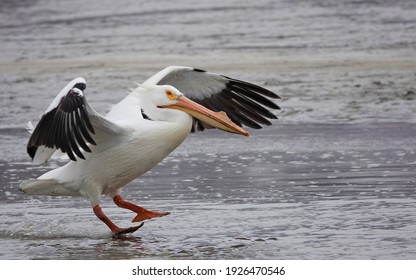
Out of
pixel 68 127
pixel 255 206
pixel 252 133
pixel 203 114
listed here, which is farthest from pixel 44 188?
pixel 252 133

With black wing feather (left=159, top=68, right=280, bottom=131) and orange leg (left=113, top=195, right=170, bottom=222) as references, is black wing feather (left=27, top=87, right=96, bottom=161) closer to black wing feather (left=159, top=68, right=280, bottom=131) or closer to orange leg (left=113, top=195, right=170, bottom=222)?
orange leg (left=113, top=195, right=170, bottom=222)

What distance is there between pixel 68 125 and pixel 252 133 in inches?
190

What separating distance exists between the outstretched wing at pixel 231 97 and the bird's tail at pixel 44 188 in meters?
1.46

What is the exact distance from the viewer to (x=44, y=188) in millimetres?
8211

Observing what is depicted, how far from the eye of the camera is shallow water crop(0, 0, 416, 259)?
7.69 m

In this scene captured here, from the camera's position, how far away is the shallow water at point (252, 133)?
769cm

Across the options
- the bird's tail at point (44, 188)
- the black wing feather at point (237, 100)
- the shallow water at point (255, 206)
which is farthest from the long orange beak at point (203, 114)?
the black wing feather at point (237, 100)

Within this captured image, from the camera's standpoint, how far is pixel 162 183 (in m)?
9.67

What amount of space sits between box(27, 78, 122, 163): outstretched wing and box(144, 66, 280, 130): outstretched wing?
1.74 meters

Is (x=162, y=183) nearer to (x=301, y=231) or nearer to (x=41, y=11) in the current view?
(x=301, y=231)

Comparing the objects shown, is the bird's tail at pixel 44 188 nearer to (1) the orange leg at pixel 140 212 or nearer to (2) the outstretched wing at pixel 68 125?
(1) the orange leg at pixel 140 212

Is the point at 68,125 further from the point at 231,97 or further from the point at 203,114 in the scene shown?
the point at 231,97
